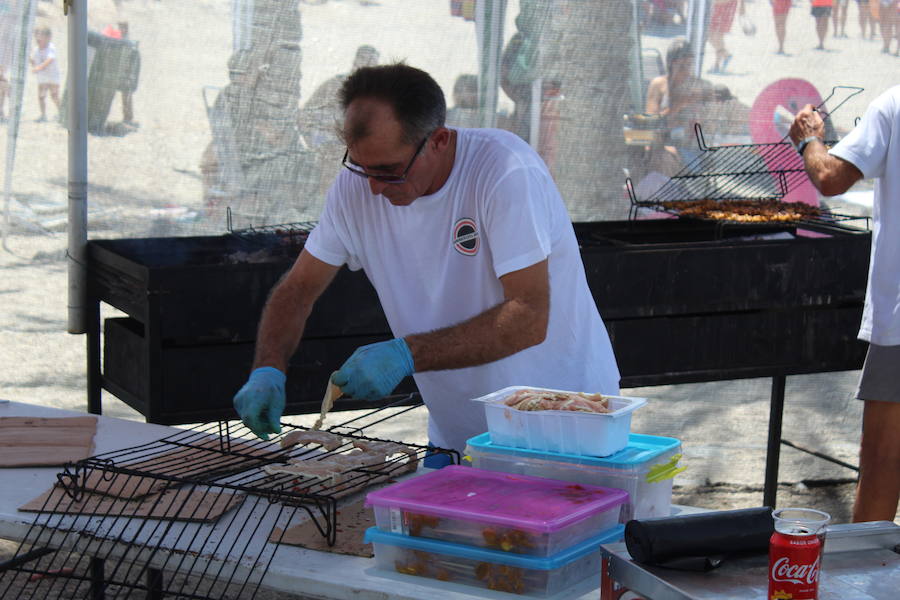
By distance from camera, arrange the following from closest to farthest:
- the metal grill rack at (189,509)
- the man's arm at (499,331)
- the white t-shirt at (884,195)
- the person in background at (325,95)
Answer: the metal grill rack at (189,509) → the man's arm at (499,331) → the white t-shirt at (884,195) → the person in background at (325,95)

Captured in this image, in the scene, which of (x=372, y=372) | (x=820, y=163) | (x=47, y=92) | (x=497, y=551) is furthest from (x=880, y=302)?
(x=47, y=92)

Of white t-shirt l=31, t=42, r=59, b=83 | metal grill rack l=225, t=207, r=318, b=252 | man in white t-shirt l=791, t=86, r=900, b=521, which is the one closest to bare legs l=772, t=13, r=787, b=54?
man in white t-shirt l=791, t=86, r=900, b=521

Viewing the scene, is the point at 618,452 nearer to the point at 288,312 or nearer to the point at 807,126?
the point at 288,312

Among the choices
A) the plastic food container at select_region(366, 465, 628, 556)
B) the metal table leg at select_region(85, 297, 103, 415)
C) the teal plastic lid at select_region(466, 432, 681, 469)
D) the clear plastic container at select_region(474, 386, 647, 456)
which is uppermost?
the clear plastic container at select_region(474, 386, 647, 456)

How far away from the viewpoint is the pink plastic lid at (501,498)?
183 centimetres

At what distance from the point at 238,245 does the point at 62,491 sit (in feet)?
6.83

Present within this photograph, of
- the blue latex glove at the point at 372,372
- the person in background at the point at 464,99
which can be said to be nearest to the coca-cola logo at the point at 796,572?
the blue latex glove at the point at 372,372

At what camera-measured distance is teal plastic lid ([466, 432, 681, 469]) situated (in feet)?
6.66

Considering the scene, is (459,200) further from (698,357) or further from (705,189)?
(705,189)

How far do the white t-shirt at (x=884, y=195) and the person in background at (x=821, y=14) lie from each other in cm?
138

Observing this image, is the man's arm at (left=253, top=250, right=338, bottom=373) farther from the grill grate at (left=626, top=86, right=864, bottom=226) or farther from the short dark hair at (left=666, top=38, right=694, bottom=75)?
the short dark hair at (left=666, top=38, right=694, bottom=75)

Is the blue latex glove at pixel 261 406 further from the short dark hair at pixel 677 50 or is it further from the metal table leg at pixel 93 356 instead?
the short dark hair at pixel 677 50

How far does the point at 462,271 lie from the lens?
2.65 meters

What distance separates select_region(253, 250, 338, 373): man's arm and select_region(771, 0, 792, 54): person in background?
2.84 m
